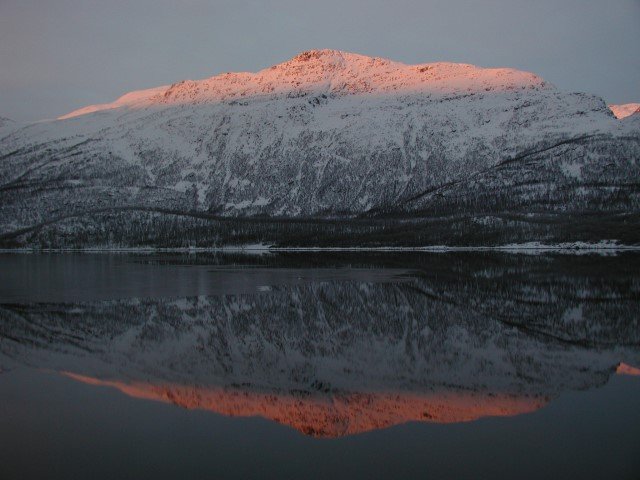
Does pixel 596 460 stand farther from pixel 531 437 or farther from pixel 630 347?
pixel 630 347

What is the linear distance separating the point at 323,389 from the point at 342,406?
2534 millimetres

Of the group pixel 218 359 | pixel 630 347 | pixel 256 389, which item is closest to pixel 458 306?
pixel 630 347

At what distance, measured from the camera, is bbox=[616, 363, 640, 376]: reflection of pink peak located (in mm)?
27906

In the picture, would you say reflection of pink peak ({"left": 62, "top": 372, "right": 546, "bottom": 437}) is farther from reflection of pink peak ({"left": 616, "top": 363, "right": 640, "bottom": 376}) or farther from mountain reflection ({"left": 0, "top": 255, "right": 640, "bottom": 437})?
reflection of pink peak ({"left": 616, "top": 363, "right": 640, "bottom": 376})

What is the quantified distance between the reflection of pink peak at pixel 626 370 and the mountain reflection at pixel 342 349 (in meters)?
0.19

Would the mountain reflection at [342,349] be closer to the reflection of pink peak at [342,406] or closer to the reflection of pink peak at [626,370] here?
the reflection of pink peak at [342,406]

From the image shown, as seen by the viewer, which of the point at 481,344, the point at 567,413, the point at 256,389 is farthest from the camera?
the point at 481,344

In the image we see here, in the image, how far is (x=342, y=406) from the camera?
23719mm

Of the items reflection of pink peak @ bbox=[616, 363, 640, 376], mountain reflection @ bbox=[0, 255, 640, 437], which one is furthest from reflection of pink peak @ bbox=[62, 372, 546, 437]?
reflection of pink peak @ bbox=[616, 363, 640, 376]

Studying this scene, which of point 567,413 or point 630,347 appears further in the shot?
point 630,347

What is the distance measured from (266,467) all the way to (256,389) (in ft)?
27.3

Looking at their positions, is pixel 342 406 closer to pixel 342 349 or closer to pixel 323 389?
pixel 323 389

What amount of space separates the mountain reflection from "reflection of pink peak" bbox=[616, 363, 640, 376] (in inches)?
7.6

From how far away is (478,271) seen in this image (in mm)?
87312
